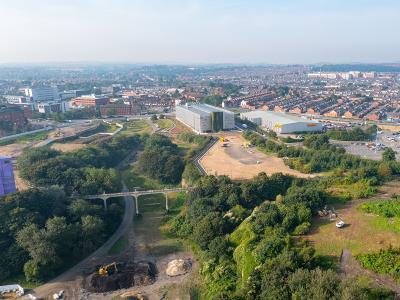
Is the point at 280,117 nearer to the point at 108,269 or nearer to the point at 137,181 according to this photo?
the point at 137,181

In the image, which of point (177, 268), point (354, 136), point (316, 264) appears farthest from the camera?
point (354, 136)

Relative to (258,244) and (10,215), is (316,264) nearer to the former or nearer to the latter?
(258,244)

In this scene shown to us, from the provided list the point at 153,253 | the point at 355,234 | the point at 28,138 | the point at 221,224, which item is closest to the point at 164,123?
the point at 28,138

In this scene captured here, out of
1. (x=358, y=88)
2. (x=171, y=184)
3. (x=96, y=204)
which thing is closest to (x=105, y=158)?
(x=171, y=184)

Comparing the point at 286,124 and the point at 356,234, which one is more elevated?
the point at 356,234

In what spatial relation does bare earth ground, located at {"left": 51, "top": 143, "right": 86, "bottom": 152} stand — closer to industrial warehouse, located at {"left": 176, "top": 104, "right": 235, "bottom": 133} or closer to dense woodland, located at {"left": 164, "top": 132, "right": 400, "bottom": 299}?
industrial warehouse, located at {"left": 176, "top": 104, "right": 235, "bottom": 133}

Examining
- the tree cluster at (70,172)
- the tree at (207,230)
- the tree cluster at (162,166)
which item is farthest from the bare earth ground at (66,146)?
the tree at (207,230)
